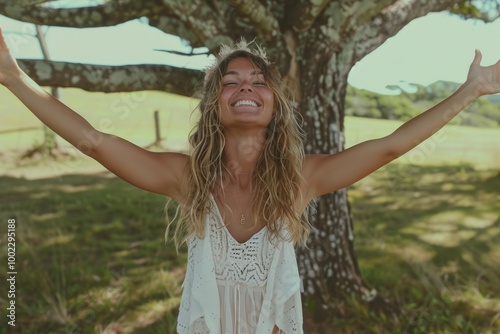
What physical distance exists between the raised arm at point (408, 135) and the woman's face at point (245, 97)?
0.28m

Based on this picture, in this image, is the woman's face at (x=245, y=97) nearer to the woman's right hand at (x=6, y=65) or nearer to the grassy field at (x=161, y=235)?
the woman's right hand at (x=6, y=65)

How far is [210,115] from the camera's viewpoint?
2.53m

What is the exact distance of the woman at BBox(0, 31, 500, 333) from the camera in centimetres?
232

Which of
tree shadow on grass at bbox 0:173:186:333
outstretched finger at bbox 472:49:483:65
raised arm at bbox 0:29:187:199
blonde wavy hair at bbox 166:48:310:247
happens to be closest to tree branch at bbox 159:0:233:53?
blonde wavy hair at bbox 166:48:310:247

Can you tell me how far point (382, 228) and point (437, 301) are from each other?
1108 millimetres

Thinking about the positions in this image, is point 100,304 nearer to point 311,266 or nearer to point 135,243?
point 135,243

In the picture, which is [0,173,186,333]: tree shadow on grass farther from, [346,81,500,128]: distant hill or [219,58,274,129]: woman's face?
[219,58,274,129]: woman's face

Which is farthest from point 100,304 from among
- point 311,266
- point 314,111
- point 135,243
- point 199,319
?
point 199,319

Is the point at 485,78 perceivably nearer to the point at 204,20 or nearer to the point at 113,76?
the point at 204,20

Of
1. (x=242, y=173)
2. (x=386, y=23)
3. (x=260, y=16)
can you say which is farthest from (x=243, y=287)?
(x=386, y=23)

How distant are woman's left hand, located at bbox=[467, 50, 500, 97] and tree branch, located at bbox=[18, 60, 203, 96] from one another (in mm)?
2115

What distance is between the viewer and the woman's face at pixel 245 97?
7.85 ft

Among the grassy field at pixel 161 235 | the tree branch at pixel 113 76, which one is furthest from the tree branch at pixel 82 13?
the grassy field at pixel 161 235

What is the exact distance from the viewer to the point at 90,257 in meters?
5.82
